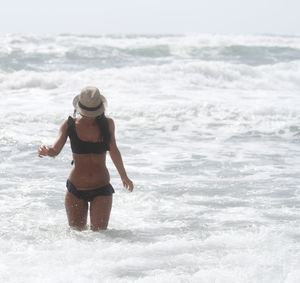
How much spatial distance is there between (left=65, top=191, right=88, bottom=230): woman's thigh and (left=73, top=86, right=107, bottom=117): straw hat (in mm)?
763

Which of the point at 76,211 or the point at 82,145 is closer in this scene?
the point at 82,145

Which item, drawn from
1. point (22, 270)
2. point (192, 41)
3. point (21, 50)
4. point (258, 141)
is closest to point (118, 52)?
point (21, 50)

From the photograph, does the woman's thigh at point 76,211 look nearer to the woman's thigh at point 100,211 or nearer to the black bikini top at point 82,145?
the woman's thigh at point 100,211

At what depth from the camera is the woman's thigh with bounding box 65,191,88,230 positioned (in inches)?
195

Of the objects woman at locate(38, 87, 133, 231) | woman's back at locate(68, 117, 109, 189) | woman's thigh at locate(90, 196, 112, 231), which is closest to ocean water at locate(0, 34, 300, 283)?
woman's thigh at locate(90, 196, 112, 231)

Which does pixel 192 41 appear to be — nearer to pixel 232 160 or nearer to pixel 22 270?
pixel 232 160

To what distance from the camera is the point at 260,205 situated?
20.4 feet

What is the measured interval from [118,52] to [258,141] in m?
20.3

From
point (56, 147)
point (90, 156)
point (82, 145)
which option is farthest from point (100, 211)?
point (56, 147)

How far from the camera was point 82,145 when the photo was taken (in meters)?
4.78

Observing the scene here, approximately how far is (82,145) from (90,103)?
A: 394 millimetres

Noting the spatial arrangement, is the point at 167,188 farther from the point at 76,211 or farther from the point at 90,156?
the point at 90,156

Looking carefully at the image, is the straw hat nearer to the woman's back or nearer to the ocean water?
the woman's back

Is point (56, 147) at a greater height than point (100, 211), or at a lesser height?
greater
